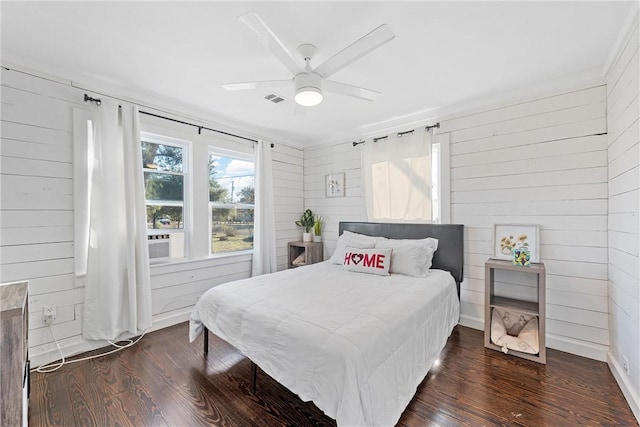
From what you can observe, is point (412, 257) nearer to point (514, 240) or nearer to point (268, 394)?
point (514, 240)

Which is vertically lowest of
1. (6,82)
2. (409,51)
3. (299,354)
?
(299,354)

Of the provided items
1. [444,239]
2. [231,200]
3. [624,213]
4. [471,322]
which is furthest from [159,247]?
[624,213]

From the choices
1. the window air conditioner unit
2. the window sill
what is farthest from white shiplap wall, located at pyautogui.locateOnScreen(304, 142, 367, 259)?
the window air conditioner unit

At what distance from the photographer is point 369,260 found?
2.87 metres

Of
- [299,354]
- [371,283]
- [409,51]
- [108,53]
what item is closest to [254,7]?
[409,51]

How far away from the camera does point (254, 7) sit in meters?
1.63

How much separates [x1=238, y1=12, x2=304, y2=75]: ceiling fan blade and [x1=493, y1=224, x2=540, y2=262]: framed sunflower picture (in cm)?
247

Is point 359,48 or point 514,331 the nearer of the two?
point 359,48

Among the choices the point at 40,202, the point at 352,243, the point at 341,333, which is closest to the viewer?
the point at 341,333

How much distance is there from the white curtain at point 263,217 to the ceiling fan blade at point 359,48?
7.16 feet

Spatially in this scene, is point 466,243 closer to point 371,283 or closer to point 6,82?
point 371,283

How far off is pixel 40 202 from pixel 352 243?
2.90 m

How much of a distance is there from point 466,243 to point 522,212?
606 millimetres

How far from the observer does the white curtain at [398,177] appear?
330 centimetres
